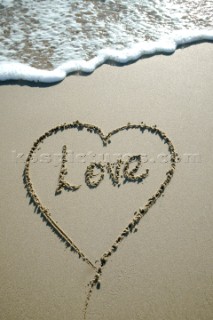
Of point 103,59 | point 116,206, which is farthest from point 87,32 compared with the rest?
point 116,206

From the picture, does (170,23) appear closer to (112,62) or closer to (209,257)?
(112,62)

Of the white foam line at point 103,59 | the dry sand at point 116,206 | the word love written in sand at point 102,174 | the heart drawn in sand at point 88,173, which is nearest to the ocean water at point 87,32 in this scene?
the white foam line at point 103,59

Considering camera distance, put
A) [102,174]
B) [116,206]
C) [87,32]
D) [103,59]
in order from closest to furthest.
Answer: [116,206]
[102,174]
[103,59]
[87,32]

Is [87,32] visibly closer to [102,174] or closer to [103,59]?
[103,59]

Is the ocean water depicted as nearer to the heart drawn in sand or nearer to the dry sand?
the dry sand

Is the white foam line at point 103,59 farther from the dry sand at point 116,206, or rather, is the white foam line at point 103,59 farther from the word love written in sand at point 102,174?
the word love written in sand at point 102,174

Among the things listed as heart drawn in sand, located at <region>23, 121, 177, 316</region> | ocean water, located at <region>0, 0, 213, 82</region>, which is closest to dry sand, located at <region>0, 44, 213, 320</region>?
heart drawn in sand, located at <region>23, 121, 177, 316</region>
